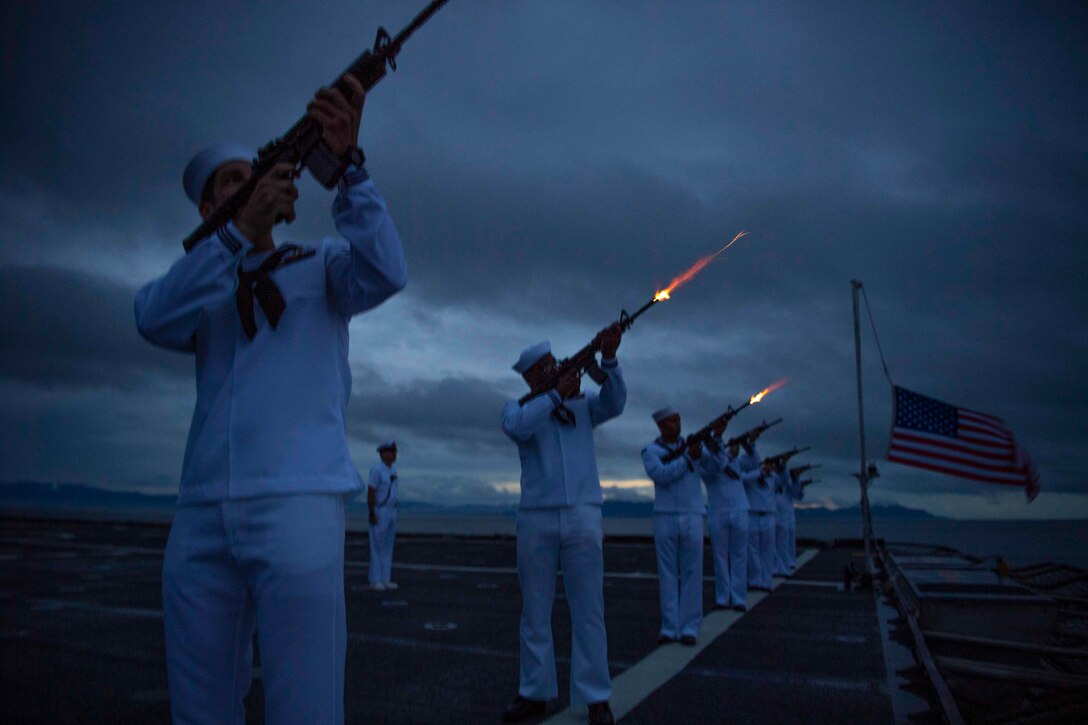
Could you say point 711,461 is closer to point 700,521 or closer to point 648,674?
point 700,521

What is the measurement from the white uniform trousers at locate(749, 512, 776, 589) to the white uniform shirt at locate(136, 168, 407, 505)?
12065 millimetres

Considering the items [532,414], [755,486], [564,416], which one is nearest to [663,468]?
[564,416]

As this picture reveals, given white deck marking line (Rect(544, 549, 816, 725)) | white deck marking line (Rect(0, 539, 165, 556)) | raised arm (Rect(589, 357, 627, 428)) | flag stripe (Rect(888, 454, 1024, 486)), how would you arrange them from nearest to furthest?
white deck marking line (Rect(544, 549, 816, 725))
raised arm (Rect(589, 357, 627, 428))
flag stripe (Rect(888, 454, 1024, 486))
white deck marking line (Rect(0, 539, 165, 556))

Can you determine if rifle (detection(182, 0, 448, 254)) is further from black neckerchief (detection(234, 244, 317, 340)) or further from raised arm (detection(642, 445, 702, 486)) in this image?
raised arm (detection(642, 445, 702, 486))

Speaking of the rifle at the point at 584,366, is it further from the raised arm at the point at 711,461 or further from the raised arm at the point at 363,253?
the raised arm at the point at 711,461

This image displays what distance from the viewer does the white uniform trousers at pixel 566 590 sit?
4738 mm

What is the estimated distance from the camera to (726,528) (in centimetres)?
1029

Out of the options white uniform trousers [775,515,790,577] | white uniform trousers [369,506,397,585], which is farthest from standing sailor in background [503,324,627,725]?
white uniform trousers [775,515,790,577]

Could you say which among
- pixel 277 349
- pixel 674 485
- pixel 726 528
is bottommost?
pixel 726 528

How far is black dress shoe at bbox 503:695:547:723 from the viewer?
468 cm

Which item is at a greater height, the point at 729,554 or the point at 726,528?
the point at 726,528

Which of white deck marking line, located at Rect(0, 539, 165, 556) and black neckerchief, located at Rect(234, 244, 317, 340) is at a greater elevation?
black neckerchief, located at Rect(234, 244, 317, 340)

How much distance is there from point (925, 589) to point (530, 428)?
14.8 ft

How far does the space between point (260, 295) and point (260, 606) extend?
0.88 metres
